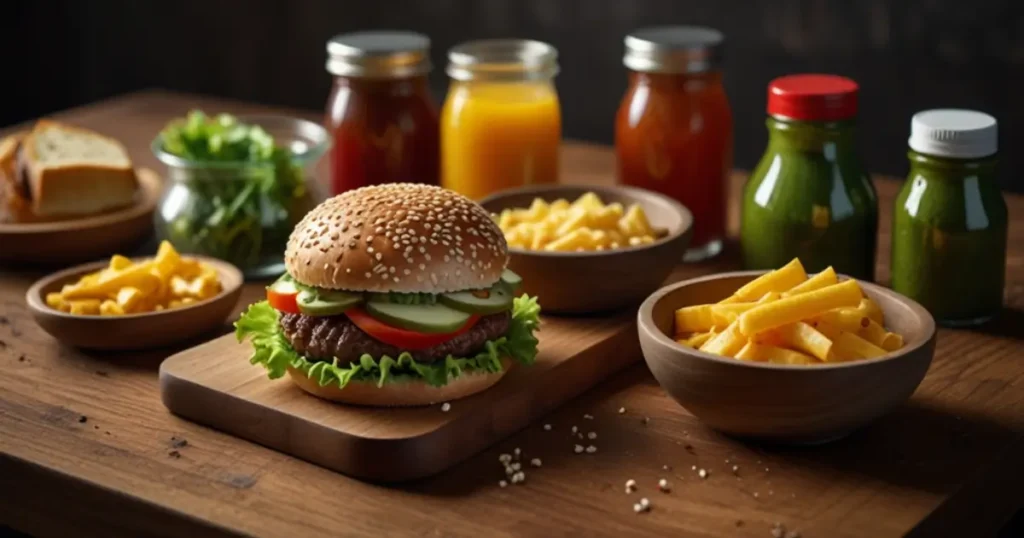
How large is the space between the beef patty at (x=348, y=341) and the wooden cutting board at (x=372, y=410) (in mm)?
65

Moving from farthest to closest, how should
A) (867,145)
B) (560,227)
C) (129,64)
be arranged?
(129,64) < (867,145) < (560,227)

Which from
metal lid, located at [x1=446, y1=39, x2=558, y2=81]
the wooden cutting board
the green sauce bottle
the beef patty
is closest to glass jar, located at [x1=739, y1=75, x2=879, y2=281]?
the green sauce bottle

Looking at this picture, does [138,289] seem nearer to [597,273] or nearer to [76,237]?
[76,237]

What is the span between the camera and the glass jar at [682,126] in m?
2.47

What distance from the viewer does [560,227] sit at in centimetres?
224

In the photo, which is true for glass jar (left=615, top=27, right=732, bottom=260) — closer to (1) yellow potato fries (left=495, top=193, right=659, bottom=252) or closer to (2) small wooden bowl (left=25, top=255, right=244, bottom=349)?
(1) yellow potato fries (left=495, top=193, right=659, bottom=252)

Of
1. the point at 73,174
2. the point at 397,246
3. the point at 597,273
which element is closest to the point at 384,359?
the point at 397,246

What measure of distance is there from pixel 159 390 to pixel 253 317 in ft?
0.62

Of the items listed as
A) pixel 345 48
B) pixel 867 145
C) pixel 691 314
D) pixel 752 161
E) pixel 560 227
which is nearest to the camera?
pixel 691 314

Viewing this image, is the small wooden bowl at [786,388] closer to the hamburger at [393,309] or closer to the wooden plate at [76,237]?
the hamburger at [393,309]

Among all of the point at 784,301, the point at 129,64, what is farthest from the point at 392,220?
the point at 129,64

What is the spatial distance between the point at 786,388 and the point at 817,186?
25.6 inches

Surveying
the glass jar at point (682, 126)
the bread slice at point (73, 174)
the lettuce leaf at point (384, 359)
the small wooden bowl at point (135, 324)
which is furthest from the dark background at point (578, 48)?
the small wooden bowl at point (135, 324)

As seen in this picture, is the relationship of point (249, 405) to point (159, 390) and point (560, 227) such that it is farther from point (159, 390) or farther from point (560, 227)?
point (560, 227)
